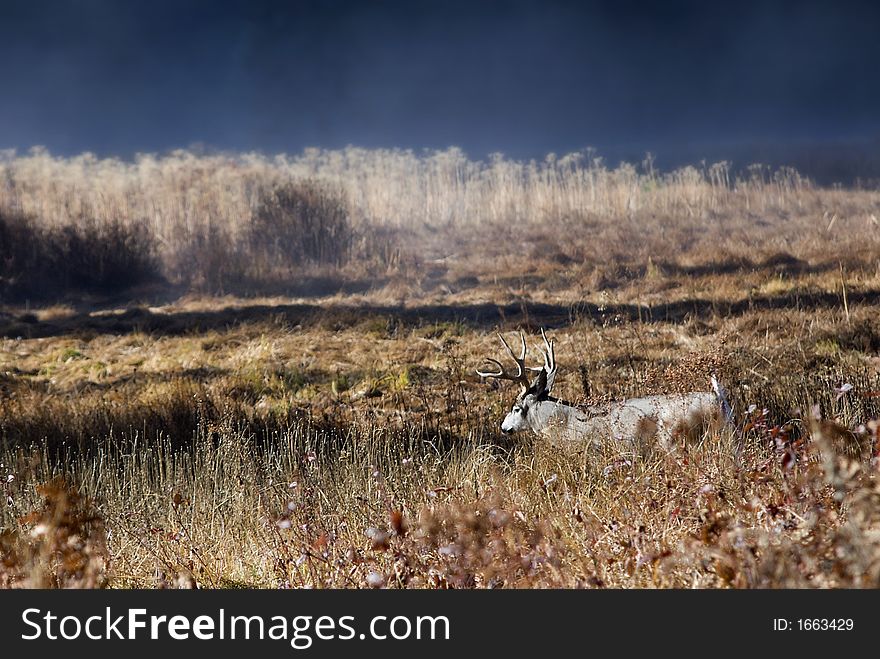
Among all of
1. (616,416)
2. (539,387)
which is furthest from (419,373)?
(616,416)

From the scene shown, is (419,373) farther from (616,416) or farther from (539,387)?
(616,416)

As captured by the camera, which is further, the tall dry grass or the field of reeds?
the tall dry grass

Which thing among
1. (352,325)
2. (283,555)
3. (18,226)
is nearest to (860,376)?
(283,555)

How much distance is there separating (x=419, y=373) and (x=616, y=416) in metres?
2.57

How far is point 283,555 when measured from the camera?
2.41 meters

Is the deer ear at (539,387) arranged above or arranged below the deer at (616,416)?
above

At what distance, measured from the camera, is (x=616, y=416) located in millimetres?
3643

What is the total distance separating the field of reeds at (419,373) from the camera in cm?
210

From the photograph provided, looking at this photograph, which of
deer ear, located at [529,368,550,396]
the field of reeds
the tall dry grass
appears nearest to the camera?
the field of reeds

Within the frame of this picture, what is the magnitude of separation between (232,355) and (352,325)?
1.22m

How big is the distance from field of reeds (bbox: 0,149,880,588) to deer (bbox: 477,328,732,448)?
0.33ft

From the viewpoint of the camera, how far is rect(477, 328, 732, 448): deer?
10.6 feet

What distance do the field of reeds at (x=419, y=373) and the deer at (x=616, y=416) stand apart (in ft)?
0.33

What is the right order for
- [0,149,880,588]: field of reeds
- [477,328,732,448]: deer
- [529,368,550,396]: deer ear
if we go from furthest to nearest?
1. [529,368,550,396]: deer ear
2. [477,328,732,448]: deer
3. [0,149,880,588]: field of reeds
